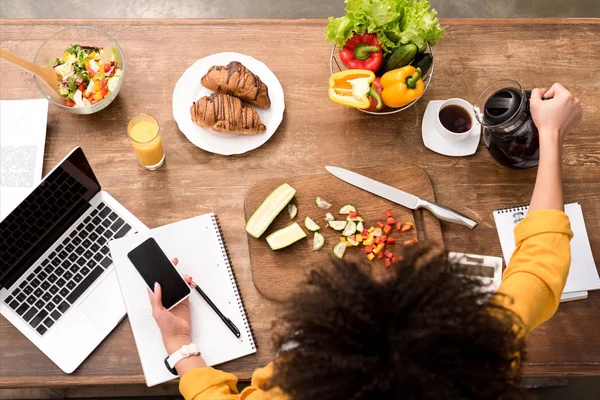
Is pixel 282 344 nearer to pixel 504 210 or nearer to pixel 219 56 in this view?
pixel 504 210

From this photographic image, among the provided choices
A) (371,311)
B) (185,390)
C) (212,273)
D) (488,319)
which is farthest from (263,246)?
(488,319)

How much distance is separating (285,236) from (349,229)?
171mm

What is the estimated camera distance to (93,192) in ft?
4.62

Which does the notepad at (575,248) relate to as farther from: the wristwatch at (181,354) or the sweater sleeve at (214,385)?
the wristwatch at (181,354)

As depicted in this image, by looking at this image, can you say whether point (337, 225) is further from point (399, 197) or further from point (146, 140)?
point (146, 140)

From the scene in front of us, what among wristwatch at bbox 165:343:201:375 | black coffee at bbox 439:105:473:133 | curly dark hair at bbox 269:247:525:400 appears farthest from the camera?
black coffee at bbox 439:105:473:133

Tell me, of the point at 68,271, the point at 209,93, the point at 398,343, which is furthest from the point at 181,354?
the point at 209,93

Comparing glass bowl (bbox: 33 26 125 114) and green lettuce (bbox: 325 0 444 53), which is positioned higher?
green lettuce (bbox: 325 0 444 53)

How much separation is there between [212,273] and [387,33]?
2.56 feet

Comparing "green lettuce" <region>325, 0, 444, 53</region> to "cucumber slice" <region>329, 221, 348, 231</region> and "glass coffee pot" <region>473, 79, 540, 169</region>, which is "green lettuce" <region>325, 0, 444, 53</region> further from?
"cucumber slice" <region>329, 221, 348, 231</region>

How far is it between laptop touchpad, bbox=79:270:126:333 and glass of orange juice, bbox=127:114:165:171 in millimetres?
311

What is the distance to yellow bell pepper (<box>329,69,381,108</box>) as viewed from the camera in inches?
55.3

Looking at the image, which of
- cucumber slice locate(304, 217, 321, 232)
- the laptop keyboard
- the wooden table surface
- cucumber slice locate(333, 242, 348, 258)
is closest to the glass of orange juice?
the wooden table surface

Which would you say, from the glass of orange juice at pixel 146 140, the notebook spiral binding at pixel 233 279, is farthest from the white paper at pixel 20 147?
the notebook spiral binding at pixel 233 279
